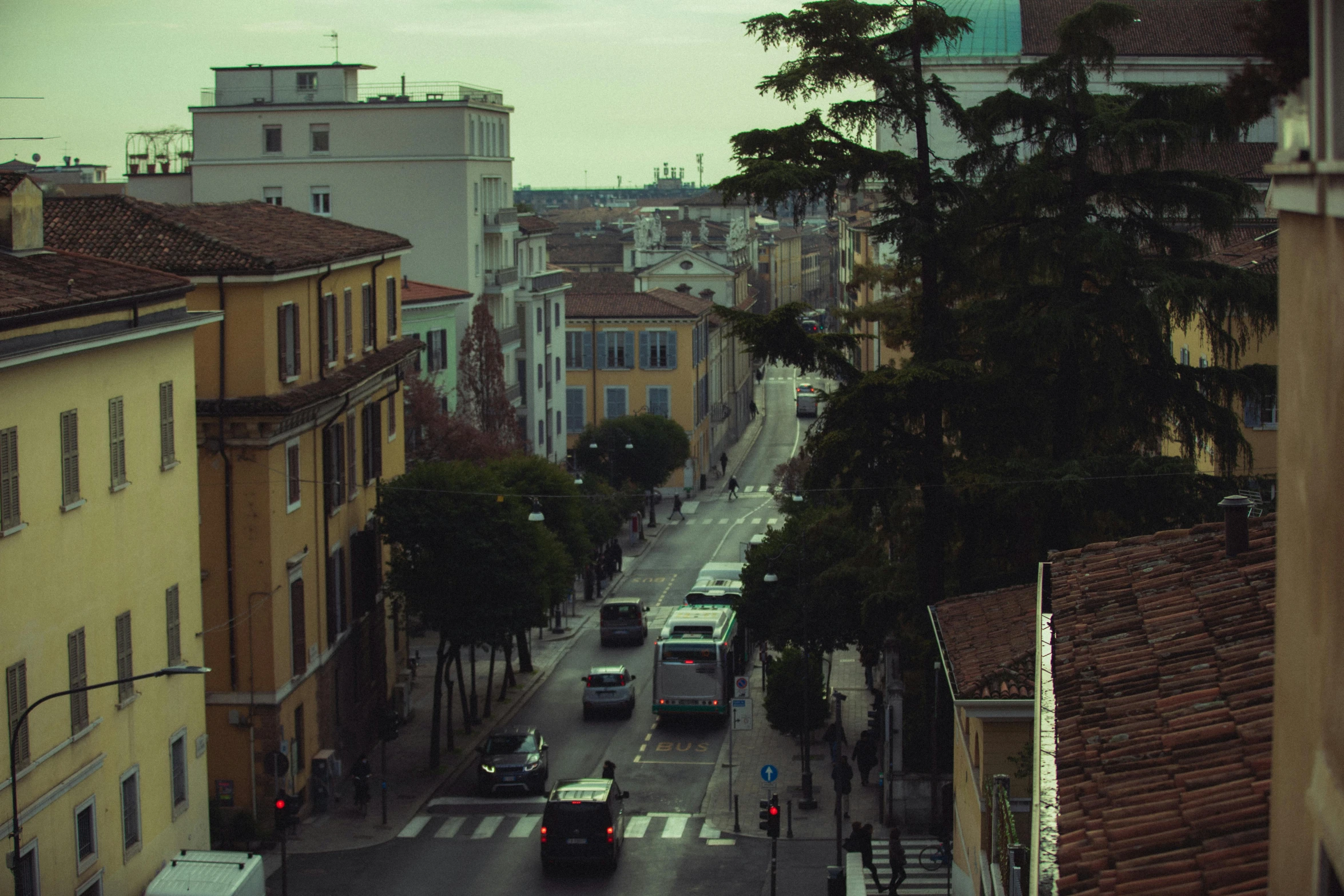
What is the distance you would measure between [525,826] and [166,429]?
43.5 ft

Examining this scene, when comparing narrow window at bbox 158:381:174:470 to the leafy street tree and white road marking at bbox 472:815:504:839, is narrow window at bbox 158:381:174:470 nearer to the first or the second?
white road marking at bbox 472:815:504:839

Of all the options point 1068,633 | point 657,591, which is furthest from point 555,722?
point 1068,633

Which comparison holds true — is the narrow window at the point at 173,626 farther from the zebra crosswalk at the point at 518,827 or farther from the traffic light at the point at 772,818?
the traffic light at the point at 772,818

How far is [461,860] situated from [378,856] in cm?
180

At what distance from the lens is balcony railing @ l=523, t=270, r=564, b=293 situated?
8000cm

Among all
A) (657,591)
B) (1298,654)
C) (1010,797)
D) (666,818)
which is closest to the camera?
(1298,654)

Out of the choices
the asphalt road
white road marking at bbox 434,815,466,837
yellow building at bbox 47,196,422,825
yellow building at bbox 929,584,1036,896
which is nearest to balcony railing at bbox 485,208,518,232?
the asphalt road

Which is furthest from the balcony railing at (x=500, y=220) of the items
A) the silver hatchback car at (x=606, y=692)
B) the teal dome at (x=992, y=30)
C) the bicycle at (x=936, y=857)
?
the bicycle at (x=936, y=857)

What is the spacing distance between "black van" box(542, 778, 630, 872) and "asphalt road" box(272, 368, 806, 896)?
450 mm

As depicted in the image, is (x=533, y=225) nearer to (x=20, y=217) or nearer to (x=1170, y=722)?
(x=20, y=217)

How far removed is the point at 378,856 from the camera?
33.6 metres

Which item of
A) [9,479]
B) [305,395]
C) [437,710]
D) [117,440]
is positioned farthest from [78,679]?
[437,710]

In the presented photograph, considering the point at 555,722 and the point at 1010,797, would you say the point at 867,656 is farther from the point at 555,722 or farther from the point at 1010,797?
the point at 1010,797

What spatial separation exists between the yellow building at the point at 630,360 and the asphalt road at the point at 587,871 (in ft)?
129
